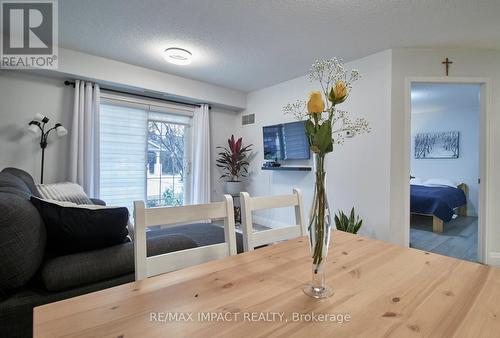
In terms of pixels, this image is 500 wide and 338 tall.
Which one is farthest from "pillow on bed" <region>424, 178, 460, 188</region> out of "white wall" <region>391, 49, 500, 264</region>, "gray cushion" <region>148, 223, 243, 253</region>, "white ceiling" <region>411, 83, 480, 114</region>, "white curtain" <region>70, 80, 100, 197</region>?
"white curtain" <region>70, 80, 100, 197</region>

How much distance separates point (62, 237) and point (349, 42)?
9.90ft

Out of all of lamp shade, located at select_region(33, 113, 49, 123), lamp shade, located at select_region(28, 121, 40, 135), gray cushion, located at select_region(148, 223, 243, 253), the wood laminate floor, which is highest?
lamp shade, located at select_region(33, 113, 49, 123)

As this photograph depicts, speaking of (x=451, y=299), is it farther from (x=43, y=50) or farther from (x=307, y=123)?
(x=43, y=50)

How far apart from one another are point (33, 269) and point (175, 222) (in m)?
0.71

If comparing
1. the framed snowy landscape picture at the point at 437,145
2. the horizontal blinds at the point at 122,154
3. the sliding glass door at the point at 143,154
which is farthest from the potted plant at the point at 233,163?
the framed snowy landscape picture at the point at 437,145

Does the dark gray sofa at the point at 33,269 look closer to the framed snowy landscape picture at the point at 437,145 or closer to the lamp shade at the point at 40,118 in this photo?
the lamp shade at the point at 40,118

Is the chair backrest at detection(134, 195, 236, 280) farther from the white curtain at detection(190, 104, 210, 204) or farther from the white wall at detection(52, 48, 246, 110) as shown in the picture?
the white curtain at detection(190, 104, 210, 204)

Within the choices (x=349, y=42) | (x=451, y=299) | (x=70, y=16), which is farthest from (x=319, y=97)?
(x=70, y=16)

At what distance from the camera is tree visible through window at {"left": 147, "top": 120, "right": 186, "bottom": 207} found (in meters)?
3.92

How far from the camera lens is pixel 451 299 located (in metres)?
0.70

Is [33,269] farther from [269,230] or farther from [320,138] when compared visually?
[320,138]

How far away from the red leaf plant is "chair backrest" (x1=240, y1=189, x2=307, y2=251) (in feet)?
10.2

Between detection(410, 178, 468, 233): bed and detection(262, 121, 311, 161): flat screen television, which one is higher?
detection(262, 121, 311, 161): flat screen television

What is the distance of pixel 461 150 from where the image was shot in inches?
215
